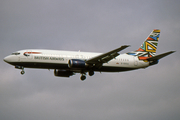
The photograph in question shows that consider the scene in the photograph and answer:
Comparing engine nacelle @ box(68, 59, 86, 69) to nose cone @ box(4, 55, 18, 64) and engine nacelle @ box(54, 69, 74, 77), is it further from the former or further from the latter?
nose cone @ box(4, 55, 18, 64)

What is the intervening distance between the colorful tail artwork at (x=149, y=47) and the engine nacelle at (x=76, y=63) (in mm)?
12401

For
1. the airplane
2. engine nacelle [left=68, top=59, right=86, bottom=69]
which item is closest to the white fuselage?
the airplane

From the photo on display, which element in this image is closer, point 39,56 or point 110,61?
point 39,56

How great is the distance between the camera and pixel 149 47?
208 ft

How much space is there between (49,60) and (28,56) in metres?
3.57

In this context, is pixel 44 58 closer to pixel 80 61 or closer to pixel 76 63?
pixel 76 63

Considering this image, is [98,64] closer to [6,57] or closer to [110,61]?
[110,61]

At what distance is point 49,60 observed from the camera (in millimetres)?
51594

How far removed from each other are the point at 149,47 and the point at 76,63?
749 inches

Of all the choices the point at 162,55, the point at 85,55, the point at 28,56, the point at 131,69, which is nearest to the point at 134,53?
the point at 131,69

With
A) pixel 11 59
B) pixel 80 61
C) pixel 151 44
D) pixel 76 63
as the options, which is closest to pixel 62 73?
pixel 80 61

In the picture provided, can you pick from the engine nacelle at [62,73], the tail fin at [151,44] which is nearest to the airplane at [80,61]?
the engine nacelle at [62,73]

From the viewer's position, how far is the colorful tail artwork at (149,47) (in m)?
60.8

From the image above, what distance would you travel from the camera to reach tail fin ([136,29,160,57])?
2460 inches
